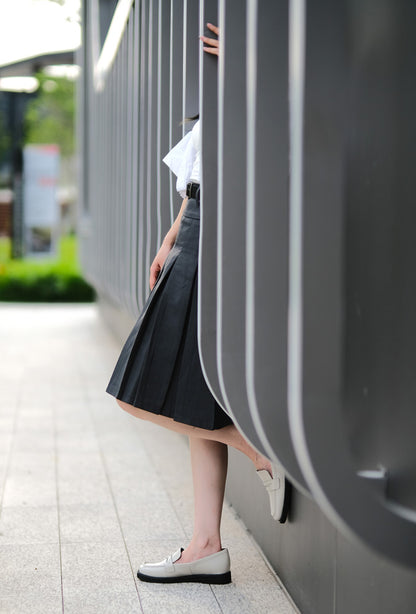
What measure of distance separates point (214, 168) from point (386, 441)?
0.85 metres

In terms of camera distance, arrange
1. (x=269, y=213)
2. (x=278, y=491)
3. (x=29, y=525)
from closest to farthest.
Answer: (x=269, y=213), (x=278, y=491), (x=29, y=525)

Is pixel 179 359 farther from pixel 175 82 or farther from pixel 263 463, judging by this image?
pixel 175 82

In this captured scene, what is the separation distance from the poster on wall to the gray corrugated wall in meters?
16.4

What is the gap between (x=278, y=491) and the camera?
107 inches

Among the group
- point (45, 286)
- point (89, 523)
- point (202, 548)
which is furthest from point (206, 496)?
point (45, 286)

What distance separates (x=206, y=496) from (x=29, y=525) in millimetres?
977

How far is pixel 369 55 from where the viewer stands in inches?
66.2

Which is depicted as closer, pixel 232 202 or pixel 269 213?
pixel 269 213

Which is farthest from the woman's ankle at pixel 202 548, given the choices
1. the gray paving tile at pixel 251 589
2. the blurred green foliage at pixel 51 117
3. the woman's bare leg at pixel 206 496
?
the blurred green foliage at pixel 51 117

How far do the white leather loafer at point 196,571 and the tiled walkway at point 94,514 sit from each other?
3 cm

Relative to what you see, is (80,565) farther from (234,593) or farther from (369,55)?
(369,55)

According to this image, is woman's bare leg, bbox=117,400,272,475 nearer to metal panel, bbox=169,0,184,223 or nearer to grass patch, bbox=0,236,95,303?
metal panel, bbox=169,0,184,223

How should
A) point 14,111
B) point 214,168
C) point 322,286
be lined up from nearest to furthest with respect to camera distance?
point 322,286
point 214,168
point 14,111

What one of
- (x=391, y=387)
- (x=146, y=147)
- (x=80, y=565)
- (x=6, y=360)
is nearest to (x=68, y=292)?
(x=6, y=360)
